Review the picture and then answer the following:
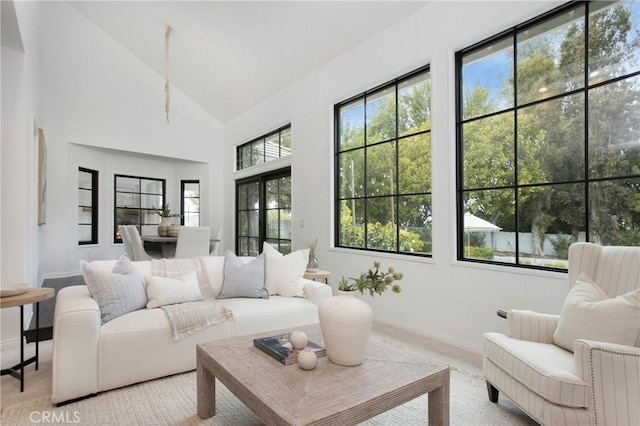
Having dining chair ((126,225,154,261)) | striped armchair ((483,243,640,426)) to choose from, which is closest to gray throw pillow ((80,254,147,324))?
striped armchair ((483,243,640,426))

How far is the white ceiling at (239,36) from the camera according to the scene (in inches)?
154

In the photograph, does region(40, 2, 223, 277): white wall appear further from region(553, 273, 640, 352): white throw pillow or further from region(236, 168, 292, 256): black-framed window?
region(553, 273, 640, 352): white throw pillow

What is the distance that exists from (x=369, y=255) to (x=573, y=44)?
2.59 m

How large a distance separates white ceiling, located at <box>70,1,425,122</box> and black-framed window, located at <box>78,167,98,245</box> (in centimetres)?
235

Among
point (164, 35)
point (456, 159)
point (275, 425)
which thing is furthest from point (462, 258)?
point (164, 35)

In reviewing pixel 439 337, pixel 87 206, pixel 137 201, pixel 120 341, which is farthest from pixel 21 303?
pixel 137 201

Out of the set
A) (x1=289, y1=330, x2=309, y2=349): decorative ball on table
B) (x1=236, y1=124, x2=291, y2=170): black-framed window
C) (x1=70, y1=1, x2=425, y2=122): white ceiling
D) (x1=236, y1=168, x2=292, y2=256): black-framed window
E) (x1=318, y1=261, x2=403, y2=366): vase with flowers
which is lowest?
(x1=289, y1=330, x2=309, y2=349): decorative ball on table

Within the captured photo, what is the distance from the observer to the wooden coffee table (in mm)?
1313

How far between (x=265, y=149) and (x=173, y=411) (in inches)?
188

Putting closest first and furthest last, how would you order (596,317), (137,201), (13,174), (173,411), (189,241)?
(596,317) < (173,411) < (13,174) < (189,241) < (137,201)

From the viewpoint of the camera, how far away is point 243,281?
3025mm

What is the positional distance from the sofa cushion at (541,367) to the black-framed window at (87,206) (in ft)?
22.5

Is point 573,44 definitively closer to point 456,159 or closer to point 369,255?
point 456,159

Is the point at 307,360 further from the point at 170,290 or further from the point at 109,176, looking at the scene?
the point at 109,176
